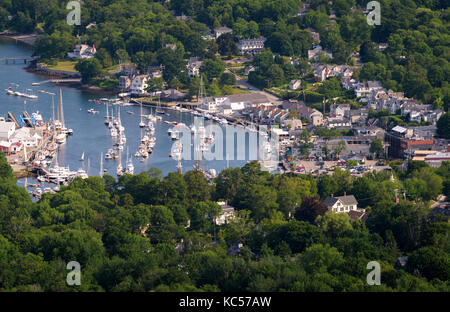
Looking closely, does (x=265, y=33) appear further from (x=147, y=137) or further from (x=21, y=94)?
(x=147, y=137)

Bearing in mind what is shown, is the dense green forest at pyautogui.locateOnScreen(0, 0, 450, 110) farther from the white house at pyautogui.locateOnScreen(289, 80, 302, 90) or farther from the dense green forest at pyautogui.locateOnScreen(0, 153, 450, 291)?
the dense green forest at pyautogui.locateOnScreen(0, 153, 450, 291)

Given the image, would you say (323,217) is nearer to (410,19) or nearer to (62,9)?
(410,19)

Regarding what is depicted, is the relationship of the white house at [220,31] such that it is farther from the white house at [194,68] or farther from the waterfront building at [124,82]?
the waterfront building at [124,82]

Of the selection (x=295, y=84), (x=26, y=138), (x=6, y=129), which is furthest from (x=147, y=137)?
(x=295, y=84)

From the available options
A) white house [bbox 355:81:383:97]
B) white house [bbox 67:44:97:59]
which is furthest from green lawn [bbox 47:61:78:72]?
white house [bbox 355:81:383:97]

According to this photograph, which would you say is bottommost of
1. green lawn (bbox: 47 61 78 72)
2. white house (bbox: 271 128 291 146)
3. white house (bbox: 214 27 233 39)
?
white house (bbox: 271 128 291 146)

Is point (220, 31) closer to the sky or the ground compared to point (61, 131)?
closer to the sky
